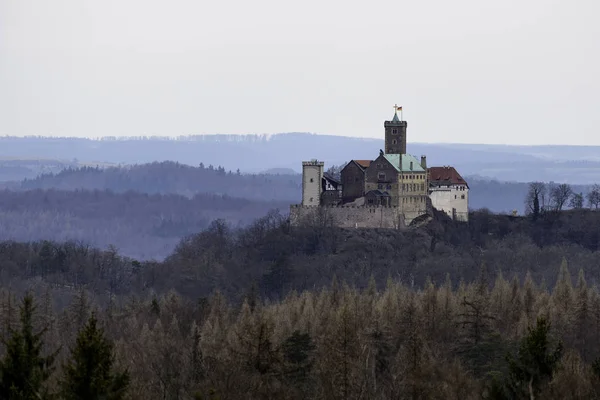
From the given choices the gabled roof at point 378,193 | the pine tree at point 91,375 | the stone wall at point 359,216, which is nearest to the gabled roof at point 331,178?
the stone wall at point 359,216

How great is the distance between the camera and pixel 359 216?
12006 cm

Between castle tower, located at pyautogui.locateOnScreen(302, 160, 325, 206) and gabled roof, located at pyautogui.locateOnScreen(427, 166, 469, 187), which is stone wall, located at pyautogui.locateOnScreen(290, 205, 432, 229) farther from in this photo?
gabled roof, located at pyautogui.locateOnScreen(427, 166, 469, 187)

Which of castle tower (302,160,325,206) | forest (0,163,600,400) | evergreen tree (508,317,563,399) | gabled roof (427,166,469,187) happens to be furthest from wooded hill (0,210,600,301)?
evergreen tree (508,317,563,399)

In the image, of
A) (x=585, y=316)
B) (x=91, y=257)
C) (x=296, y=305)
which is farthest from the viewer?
(x=91, y=257)

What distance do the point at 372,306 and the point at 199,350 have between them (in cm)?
1886

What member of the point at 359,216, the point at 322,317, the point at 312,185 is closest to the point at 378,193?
the point at 359,216

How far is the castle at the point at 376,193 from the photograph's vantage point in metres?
119

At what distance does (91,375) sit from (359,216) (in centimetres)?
7985

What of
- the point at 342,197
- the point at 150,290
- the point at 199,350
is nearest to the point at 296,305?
the point at 199,350

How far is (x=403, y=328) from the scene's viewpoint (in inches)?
3044

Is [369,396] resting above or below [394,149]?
below

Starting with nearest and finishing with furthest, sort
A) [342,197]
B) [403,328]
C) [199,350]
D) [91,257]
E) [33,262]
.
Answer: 1. [199,350]
2. [403,328]
3. [342,197]
4. [33,262]
5. [91,257]

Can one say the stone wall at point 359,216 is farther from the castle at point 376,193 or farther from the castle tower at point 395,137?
the castle tower at point 395,137

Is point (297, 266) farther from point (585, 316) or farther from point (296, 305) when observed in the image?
point (585, 316)
